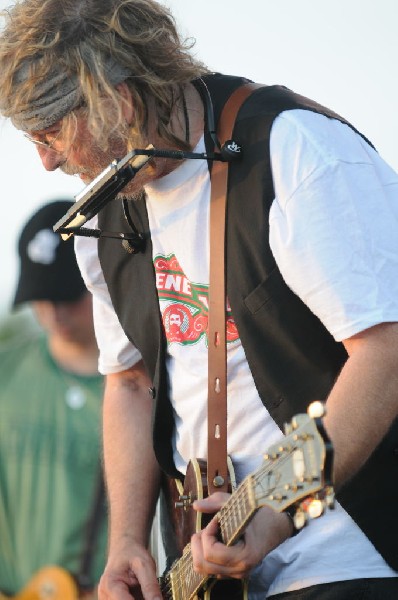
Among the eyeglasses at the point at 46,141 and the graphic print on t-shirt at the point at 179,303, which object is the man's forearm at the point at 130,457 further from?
the eyeglasses at the point at 46,141

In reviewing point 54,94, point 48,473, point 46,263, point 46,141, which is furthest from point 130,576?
point 46,263

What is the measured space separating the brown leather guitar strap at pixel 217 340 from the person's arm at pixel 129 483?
0.46 m

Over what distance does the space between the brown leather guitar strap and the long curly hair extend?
0.19m

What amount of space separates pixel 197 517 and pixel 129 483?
55cm

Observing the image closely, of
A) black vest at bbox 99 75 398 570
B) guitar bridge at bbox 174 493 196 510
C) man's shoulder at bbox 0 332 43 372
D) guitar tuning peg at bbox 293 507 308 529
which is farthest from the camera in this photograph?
man's shoulder at bbox 0 332 43 372

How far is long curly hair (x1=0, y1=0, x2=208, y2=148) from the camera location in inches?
111

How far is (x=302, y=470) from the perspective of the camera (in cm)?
212

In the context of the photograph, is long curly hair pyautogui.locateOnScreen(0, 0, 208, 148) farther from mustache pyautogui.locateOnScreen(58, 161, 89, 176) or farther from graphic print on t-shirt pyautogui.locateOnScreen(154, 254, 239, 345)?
graphic print on t-shirt pyautogui.locateOnScreen(154, 254, 239, 345)

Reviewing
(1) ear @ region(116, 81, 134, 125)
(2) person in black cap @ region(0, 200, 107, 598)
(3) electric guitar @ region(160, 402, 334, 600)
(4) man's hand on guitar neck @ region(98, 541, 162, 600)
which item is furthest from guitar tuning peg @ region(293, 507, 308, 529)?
(2) person in black cap @ region(0, 200, 107, 598)

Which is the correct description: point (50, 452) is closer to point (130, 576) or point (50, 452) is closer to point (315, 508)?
point (130, 576)

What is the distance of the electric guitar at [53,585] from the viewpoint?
4.52 m

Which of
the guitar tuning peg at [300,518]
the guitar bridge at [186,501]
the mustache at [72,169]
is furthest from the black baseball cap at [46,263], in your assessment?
the guitar tuning peg at [300,518]

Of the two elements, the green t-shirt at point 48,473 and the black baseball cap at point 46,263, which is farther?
the black baseball cap at point 46,263

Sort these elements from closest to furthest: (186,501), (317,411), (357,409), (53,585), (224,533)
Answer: (317,411)
(357,409)
(224,533)
(186,501)
(53,585)
